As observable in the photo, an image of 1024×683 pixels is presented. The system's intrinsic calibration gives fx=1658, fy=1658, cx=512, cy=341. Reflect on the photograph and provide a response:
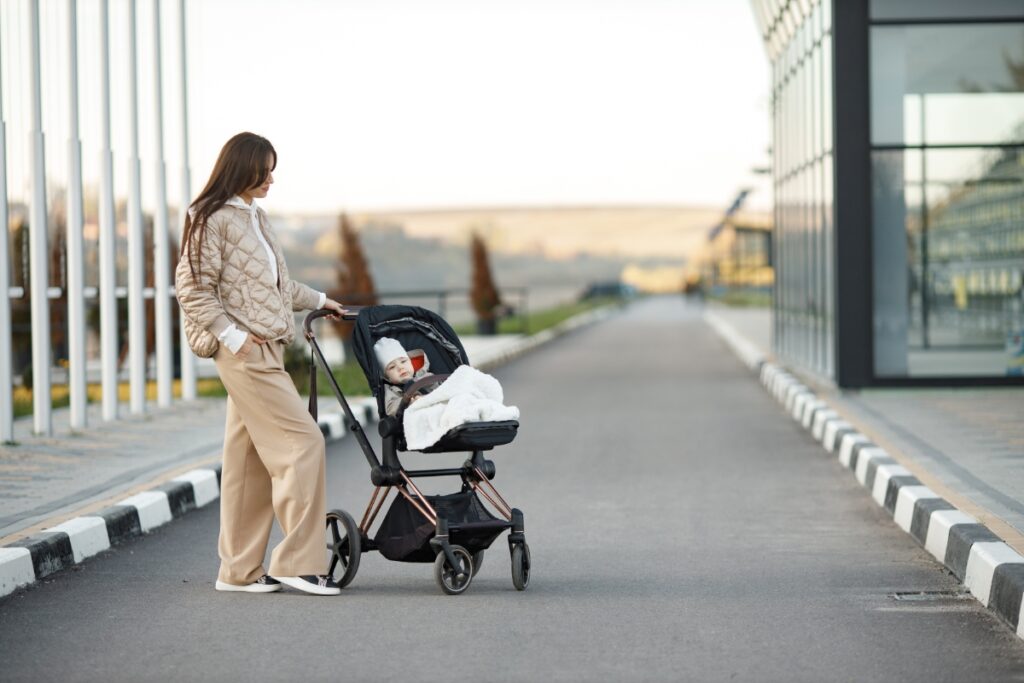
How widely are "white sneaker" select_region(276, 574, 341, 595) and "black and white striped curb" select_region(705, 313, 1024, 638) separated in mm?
2508

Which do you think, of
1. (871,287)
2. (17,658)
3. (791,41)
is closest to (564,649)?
(17,658)

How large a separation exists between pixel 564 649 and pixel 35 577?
8.57ft

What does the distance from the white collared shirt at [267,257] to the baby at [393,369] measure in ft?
1.67

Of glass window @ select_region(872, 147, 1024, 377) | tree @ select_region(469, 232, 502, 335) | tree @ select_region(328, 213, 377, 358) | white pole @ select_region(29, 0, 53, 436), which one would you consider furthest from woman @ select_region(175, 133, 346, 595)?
tree @ select_region(469, 232, 502, 335)

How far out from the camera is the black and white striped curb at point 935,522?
609cm

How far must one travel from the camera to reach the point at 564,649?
214 inches

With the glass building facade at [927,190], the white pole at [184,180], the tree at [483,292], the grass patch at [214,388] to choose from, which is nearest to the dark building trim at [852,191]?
the glass building facade at [927,190]

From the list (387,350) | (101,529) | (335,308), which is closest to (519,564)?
(387,350)

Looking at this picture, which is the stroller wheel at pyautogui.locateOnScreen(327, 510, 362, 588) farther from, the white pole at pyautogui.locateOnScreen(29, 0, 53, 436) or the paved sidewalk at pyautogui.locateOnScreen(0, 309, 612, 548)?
the white pole at pyautogui.locateOnScreen(29, 0, 53, 436)

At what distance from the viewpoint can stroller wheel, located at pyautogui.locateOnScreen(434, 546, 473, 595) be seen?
252 inches

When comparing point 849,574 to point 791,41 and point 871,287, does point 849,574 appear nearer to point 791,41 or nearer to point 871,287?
point 871,287

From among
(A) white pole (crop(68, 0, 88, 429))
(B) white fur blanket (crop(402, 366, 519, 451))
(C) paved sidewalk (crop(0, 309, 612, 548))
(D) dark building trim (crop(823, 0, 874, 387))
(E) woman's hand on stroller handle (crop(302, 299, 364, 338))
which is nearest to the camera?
(B) white fur blanket (crop(402, 366, 519, 451))

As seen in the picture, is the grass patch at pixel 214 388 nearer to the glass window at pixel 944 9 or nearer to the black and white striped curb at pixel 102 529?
the black and white striped curb at pixel 102 529

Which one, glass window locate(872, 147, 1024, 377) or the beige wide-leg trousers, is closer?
the beige wide-leg trousers
